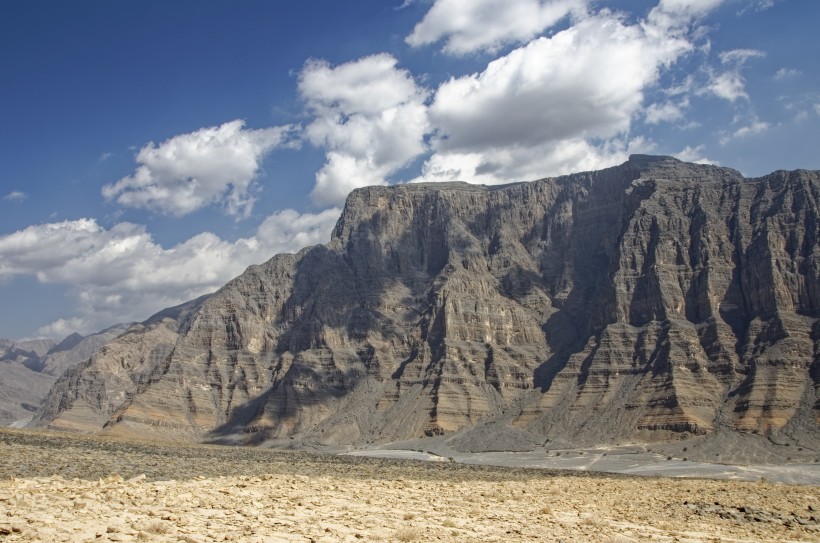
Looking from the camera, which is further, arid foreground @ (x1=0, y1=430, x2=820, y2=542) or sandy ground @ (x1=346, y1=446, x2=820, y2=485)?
sandy ground @ (x1=346, y1=446, x2=820, y2=485)

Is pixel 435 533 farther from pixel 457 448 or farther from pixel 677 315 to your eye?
pixel 677 315

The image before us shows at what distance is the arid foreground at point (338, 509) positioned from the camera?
21.5 m

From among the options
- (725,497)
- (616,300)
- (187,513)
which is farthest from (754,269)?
(187,513)

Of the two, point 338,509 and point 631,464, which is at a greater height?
point 338,509

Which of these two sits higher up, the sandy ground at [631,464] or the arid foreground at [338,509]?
the arid foreground at [338,509]

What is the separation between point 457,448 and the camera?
6447 inches

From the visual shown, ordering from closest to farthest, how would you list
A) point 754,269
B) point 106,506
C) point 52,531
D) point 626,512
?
1. point 52,531
2. point 106,506
3. point 626,512
4. point 754,269

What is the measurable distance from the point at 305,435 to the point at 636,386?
7559cm

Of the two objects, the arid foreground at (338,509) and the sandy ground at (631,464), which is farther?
the sandy ground at (631,464)

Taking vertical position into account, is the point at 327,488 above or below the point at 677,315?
below

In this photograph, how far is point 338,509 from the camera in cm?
2794

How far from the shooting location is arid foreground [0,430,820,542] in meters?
21.5

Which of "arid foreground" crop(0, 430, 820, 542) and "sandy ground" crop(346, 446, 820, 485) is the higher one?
"arid foreground" crop(0, 430, 820, 542)

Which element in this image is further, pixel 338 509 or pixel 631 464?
pixel 631 464
